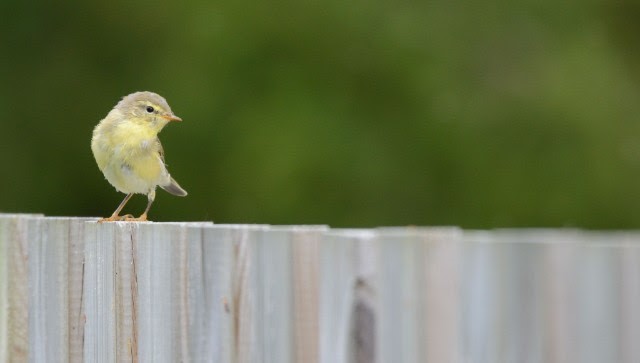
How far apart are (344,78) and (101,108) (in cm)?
327

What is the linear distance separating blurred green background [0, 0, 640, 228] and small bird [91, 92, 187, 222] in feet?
28.6

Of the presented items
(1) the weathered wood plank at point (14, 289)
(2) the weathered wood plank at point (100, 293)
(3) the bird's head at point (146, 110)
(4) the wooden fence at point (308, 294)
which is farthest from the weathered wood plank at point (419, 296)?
(3) the bird's head at point (146, 110)

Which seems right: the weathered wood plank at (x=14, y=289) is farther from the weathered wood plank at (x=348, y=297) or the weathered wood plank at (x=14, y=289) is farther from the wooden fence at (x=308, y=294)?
the weathered wood plank at (x=348, y=297)

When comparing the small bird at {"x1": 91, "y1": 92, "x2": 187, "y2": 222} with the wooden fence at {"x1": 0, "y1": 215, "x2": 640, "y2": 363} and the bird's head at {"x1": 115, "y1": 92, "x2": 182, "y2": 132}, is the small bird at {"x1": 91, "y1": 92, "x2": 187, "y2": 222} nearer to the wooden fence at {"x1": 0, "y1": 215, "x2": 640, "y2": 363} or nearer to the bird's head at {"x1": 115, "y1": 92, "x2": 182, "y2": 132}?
the bird's head at {"x1": 115, "y1": 92, "x2": 182, "y2": 132}

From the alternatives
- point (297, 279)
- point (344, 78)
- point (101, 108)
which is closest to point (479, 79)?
point (344, 78)

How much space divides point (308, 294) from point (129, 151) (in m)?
3.49

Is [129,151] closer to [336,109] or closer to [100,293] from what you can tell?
[100,293]

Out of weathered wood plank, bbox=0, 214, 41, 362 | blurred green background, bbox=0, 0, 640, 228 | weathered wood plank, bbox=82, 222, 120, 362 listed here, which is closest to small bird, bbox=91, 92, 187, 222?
weathered wood plank, bbox=0, 214, 41, 362

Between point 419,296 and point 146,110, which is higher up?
point 146,110

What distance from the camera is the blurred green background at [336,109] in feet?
52.6

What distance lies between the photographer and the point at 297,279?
3268 millimetres

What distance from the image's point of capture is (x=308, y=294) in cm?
324

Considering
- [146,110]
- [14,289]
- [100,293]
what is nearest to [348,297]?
[100,293]

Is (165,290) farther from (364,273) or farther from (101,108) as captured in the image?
(101,108)
